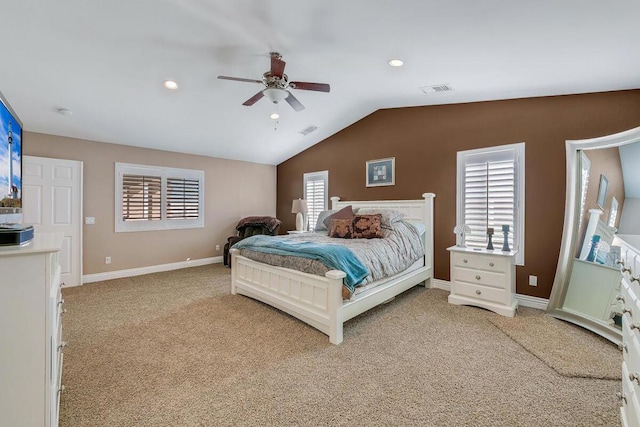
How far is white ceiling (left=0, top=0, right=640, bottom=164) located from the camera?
86.9 inches

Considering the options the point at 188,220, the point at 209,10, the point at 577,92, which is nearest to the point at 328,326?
the point at 209,10

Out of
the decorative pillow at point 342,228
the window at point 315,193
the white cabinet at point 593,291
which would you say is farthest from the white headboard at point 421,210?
the white cabinet at point 593,291

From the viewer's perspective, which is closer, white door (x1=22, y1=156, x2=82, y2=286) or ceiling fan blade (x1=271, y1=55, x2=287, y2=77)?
ceiling fan blade (x1=271, y1=55, x2=287, y2=77)

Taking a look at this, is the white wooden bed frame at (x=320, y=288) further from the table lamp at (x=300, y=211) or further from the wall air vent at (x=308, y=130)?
the wall air vent at (x=308, y=130)

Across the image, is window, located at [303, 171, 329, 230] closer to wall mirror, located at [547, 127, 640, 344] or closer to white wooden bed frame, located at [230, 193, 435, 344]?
white wooden bed frame, located at [230, 193, 435, 344]

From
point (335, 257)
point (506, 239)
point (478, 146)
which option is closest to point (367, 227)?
point (335, 257)

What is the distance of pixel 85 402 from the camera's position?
1862 mm

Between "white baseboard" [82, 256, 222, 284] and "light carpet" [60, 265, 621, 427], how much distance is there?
1547 mm

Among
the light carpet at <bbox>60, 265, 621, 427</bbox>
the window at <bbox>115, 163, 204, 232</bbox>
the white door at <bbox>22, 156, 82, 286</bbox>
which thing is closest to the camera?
the light carpet at <bbox>60, 265, 621, 427</bbox>

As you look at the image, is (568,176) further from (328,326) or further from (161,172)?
(161,172)

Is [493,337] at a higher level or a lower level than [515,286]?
lower

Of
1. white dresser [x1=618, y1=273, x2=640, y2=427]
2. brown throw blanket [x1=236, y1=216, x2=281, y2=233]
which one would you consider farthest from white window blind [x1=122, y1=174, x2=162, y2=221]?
white dresser [x1=618, y1=273, x2=640, y2=427]

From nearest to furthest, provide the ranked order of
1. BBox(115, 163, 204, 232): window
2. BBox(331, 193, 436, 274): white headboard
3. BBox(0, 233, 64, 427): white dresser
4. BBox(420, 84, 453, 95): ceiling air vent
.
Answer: BBox(0, 233, 64, 427): white dresser, BBox(420, 84, 453, 95): ceiling air vent, BBox(331, 193, 436, 274): white headboard, BBox(115, 163, 204, 232): window

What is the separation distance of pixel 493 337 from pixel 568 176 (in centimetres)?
199
